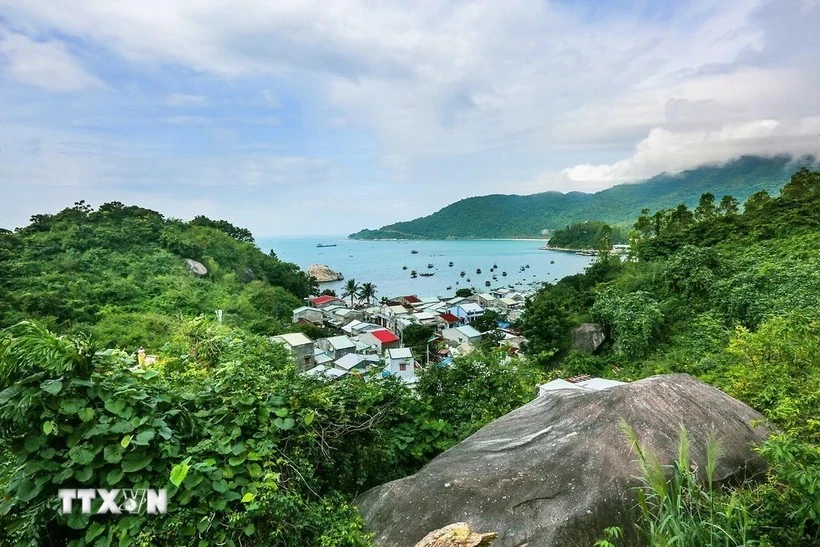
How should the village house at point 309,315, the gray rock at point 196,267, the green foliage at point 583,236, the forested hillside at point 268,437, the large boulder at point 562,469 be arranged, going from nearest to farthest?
the forested hillside at point 268,437 < the large boulder at point 562,469 < the gray rock at point 196,267 < the village house at point 309,315 < the green foliage at point 583,236

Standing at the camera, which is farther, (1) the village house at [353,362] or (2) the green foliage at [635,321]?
(1) the village house at [353,362]

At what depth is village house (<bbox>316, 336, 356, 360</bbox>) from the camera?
26547mm

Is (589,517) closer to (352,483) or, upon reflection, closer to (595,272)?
(352,483)

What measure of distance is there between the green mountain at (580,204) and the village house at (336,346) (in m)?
110

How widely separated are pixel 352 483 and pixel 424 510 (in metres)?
0.62

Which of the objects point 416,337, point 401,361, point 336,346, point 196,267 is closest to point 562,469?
point 401,361

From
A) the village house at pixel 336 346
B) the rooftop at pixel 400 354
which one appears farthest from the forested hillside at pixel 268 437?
the village house at pixel 336 346

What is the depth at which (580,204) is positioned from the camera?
152 m

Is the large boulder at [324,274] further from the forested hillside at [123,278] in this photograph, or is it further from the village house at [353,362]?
the village house at [353,362]

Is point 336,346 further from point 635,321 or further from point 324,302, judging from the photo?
point 324,302

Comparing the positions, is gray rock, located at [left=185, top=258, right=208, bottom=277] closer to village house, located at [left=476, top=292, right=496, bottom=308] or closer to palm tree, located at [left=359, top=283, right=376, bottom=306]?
palm tree, located at [left=359, top=283, right=376, bottom=306]

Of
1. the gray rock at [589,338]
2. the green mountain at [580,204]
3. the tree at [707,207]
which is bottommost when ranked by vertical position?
the gray rock at [589,338]

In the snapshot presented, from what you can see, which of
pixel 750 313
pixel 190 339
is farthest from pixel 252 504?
pixel 750 313

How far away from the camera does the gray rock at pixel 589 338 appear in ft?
57.0
